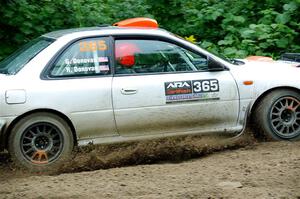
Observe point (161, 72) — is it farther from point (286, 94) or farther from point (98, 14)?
point (98, 14)

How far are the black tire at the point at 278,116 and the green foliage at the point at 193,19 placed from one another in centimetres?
338

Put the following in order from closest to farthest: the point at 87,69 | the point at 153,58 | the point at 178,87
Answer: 1. the point at 87,69
2. the point at 178,87
3. the point at 153,58

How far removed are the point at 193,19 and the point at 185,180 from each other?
6.87m

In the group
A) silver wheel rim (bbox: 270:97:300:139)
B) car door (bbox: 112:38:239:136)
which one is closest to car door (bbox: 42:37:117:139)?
car door (bbox: 112:38:239:136)

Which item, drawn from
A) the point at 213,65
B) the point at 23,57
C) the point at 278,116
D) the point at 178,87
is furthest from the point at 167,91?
the point at 23,57

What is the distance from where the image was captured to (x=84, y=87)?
253 inches

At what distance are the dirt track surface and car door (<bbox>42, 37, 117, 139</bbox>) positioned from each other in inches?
28.4

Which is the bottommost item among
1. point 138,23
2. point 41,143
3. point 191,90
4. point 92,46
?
→ point 41,143

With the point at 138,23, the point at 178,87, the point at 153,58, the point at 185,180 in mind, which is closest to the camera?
the point at 185,180

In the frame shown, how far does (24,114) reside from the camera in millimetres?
6254

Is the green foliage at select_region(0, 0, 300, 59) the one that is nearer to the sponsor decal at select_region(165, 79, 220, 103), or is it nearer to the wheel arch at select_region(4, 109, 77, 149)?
the sponsor decal at select_region(165, 79, 220, 103)

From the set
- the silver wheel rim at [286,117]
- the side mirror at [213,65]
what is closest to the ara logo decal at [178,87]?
the side mirror at [213,65]

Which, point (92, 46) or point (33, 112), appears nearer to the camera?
point (33, 112)

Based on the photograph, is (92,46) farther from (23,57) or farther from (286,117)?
(286,117)
